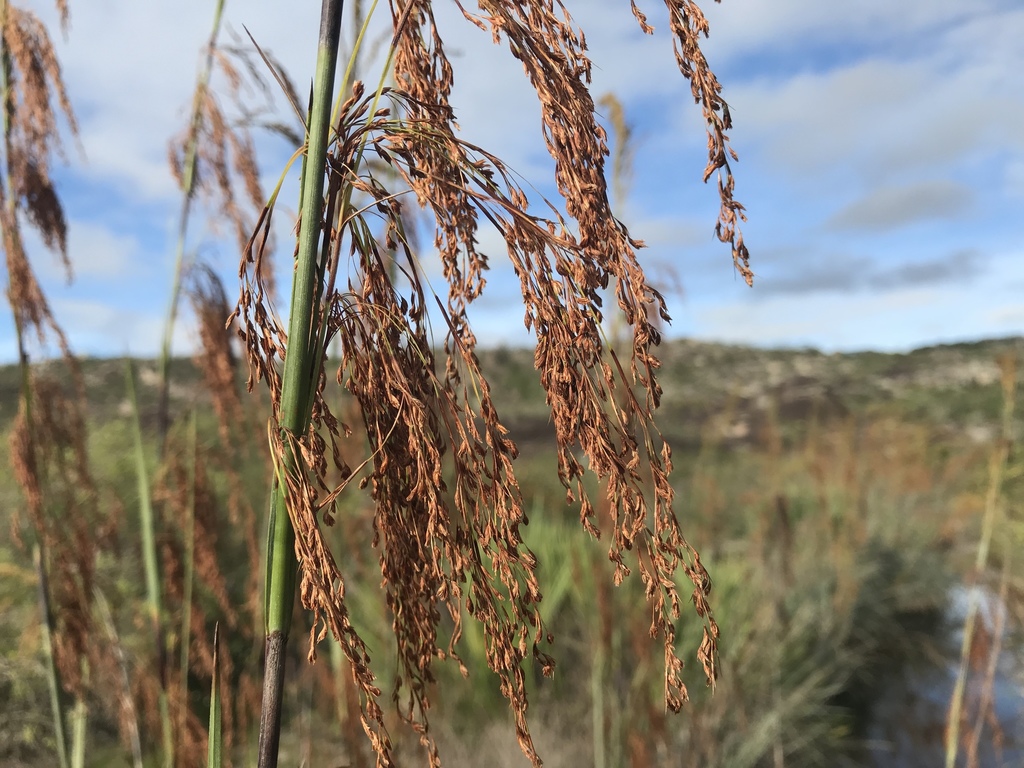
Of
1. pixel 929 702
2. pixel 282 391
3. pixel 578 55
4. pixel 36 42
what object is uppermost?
pixel 36 42

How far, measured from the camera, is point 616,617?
3674 mm

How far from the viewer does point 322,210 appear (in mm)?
690

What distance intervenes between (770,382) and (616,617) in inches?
Answer: 1063

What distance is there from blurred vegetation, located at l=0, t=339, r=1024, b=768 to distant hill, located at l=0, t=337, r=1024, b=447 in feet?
24.4

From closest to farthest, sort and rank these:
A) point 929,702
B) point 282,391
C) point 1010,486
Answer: point 282,391, point 929,702, point 1010,486

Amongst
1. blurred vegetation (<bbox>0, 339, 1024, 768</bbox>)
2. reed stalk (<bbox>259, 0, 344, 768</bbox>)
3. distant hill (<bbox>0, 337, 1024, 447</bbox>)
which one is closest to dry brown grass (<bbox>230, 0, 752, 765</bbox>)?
reed stalk (<bbox>259, 0, 344, 768</bbox>)

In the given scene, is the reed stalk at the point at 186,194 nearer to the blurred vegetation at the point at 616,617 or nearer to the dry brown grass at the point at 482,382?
the blurred vegetation at the point at 616,617

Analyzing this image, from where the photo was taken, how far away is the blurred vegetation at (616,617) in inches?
86.3

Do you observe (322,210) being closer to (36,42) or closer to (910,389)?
(36,42)

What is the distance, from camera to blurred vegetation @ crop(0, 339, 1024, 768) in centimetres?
219

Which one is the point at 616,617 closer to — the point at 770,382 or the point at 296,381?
the point at 296,381

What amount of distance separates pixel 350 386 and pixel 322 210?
0.18 meters

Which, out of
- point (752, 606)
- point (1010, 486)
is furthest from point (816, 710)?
point (1010, 486)

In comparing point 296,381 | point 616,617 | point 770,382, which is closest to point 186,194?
point 296,381
